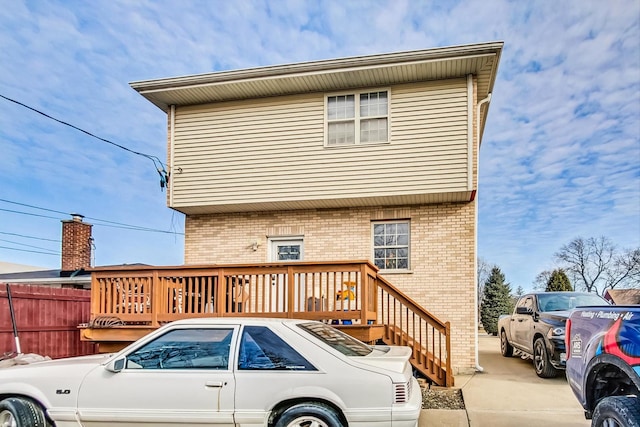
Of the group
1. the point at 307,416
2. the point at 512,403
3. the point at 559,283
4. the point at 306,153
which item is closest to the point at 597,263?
the point at 559,283

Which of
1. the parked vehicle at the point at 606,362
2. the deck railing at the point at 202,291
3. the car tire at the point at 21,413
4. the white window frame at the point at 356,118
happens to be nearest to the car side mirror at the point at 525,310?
the deck railing at the point at 202,291

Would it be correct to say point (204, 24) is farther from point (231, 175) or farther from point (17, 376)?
point (17, 376)

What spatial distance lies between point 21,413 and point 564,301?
9.10m

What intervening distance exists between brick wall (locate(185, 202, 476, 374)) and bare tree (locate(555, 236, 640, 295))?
26.7m

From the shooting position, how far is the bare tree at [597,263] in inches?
1222

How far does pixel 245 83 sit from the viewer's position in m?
10.4

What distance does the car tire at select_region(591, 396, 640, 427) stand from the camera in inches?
137

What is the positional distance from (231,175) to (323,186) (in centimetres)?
220

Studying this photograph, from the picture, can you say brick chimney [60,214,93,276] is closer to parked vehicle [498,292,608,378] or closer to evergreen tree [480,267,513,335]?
parked vehicle [498,292,608,378]

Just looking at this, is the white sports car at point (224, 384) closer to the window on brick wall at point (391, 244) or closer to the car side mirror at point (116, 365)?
the car side mirror at point (116, 365)

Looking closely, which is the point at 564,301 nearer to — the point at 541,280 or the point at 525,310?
the point at 525,310

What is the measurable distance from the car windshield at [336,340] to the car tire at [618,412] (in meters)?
2.11

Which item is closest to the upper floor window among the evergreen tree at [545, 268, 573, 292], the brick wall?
the brick wall

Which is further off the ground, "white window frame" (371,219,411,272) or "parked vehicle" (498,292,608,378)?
"white window frame" (371,219,411,272)
